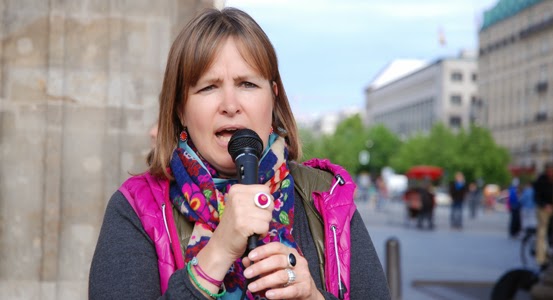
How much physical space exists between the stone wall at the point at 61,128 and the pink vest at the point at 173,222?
6.63 ft

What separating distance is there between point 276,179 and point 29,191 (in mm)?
2243

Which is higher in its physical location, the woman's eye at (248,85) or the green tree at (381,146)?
the green tree at (381,146)

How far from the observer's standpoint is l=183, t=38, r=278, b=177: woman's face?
6.25 feet

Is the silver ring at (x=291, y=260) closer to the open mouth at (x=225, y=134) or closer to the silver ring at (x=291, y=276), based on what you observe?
the silver ring at (x=291, y=276)

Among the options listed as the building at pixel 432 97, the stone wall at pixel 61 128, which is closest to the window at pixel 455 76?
the building at pixel 432 97

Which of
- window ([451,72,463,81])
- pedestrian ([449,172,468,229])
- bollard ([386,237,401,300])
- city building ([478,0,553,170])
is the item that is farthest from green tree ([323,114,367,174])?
bollard ([386,237,401,300])

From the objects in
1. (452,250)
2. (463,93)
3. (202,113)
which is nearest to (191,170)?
(202,113)

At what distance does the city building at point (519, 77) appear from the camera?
73.1m

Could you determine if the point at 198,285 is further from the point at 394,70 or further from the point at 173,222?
the point at 394,70

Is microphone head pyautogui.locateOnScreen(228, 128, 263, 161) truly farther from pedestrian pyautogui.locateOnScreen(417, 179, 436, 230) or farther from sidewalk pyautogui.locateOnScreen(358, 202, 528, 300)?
pedestrian pyautogui.locateOnScreen(417, 179, 436, 230)

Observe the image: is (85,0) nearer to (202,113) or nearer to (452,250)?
(202,113)

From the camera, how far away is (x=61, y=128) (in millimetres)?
3932

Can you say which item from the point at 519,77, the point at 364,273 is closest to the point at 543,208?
the point at 364,273

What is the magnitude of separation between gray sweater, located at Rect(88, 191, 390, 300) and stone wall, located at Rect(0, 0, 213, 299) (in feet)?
6.77
